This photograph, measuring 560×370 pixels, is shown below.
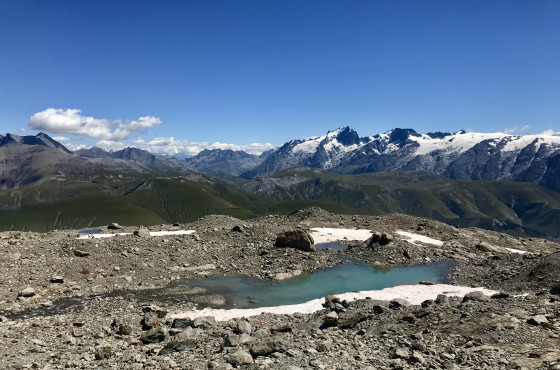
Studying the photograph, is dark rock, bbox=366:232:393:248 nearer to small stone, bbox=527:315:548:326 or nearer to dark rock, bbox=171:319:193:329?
small stone, bbox=527:315:548:326

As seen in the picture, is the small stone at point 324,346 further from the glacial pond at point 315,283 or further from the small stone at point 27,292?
the small stone at point 27,292

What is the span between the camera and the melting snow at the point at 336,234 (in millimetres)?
61244

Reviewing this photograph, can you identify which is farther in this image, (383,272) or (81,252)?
(383,272)

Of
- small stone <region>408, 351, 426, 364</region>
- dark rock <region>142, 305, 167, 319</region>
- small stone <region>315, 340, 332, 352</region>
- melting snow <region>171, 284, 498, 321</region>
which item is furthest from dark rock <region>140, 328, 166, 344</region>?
small stone <region>408, 351, 426, 364</region>

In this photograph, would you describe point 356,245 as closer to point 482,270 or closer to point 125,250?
point 482,270

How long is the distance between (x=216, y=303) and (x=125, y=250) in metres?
17.4

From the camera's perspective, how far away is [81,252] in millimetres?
41031

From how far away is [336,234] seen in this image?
210ft

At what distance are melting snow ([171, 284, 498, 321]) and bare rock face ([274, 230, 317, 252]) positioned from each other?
15138mm

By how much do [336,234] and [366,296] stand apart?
1154 inches

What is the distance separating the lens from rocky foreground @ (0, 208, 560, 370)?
58.2 feet

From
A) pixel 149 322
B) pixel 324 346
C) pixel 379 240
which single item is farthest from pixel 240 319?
pixel 379 240

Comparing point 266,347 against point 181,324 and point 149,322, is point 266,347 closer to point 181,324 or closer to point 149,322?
point 181,324

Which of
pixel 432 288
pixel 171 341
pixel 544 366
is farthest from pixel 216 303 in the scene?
pixel 544 366
